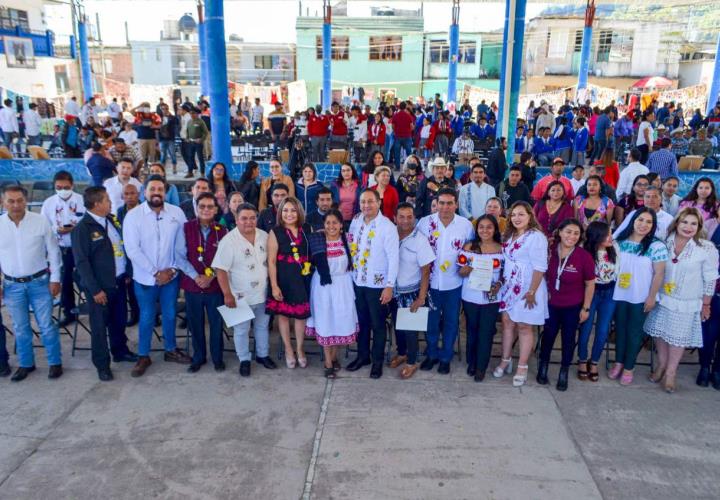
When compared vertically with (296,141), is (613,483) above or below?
below

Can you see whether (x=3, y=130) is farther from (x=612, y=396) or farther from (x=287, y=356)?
(x=612, y=396)

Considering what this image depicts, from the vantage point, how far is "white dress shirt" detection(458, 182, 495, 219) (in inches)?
266

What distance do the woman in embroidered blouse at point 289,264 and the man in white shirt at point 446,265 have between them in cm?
111

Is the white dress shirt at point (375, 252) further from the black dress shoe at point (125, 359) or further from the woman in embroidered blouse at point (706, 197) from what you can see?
the woman in embroidered blouse at point (706, 197)

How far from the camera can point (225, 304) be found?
194 inches

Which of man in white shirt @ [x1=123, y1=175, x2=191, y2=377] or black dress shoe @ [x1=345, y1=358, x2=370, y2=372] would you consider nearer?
man in white shirt @ [x1=123, y1=175, x2=191, y2=377]

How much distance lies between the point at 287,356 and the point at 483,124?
11808 mm

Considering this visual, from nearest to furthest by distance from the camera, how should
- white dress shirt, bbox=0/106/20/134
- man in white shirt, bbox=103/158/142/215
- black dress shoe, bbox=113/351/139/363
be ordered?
black dress shoe, bbox=113/351/139/363 → man in white shirt, bbox=103/158/142/215 → white dress shirt, bbox=0/106/20/134

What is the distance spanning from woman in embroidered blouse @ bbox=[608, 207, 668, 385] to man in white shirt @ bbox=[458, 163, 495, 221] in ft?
6.58

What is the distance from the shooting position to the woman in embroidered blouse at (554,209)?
5789 millimetres

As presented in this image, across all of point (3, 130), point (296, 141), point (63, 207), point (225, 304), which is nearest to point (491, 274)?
point (225, 304)

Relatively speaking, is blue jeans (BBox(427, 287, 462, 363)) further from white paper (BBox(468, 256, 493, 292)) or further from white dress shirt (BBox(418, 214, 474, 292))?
white paper (BBox(468, 256, 493, 292))

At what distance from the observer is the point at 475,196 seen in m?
6.75

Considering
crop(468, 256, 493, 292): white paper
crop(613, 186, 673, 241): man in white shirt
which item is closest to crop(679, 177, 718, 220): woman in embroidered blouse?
crop(613, 186, 673, 241): man in white shirt
